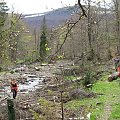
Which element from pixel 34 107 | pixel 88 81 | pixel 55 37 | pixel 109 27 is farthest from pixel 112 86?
pixel 109 27

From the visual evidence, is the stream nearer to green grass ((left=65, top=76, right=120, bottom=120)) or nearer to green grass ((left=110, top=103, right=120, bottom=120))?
green grass ((left=65, top=76, right=120, bottom=120))

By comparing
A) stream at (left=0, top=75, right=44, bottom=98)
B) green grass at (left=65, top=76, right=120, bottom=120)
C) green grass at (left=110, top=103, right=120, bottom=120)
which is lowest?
stream at (left=0, top=75, right=44, bottom=98)

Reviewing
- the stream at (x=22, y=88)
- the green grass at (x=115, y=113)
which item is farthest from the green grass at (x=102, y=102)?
the stream at (x=22, y=88)

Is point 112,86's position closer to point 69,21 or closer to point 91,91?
point 91,91

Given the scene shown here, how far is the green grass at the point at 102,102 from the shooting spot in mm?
16652

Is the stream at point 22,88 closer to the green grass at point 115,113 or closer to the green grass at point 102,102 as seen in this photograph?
the green grass at point 102,102

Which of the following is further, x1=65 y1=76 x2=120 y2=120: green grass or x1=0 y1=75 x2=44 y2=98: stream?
x1=0 y1=75 x2=44 y2=98: stream

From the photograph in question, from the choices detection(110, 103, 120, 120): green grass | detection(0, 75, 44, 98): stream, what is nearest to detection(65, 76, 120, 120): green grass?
detection(110, 103, 120, 120): green grass

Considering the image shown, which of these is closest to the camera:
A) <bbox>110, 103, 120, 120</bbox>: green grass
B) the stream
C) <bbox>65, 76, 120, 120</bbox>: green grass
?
<bbox>110, 103, 120, 120</bbox>: green grass

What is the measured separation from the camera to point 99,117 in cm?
1612

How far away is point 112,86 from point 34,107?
294 inches

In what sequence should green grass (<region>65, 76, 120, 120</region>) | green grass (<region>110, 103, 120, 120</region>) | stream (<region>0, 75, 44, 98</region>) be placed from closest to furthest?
green grass (<region>110, 103, 120, 120</region>) → green grass (<region>65, 76, 120, 120</region>) → stream (<region>0, 75, 44, 98</region>)

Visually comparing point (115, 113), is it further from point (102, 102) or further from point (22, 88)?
point (22, 88)

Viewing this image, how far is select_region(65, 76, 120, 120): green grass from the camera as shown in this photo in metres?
16.7
